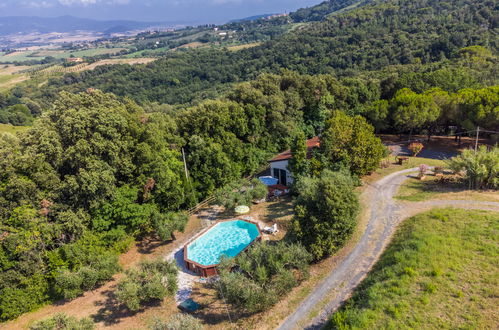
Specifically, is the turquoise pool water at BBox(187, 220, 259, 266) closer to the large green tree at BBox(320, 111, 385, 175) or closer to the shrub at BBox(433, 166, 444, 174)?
the large green tree at BBox(320, 111, 385, 175)

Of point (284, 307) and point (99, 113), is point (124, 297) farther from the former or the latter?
point (99, 113)

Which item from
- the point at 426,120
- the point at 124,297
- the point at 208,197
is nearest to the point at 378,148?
the point at 426,120

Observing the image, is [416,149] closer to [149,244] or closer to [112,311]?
[149,244]

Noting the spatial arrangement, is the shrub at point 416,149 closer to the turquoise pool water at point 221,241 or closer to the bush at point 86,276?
the turquoise pool water at point 221,241

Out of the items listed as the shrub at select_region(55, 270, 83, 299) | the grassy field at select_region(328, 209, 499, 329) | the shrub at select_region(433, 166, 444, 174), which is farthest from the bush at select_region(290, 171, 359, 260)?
the shrub at select_region(433, 166, 444, 174)

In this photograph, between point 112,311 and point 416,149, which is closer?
point 112,311

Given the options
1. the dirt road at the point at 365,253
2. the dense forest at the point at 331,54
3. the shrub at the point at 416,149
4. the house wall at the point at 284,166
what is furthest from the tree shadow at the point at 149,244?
the dense forest at the point at 331,54

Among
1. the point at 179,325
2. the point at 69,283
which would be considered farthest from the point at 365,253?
the point at 69,283
